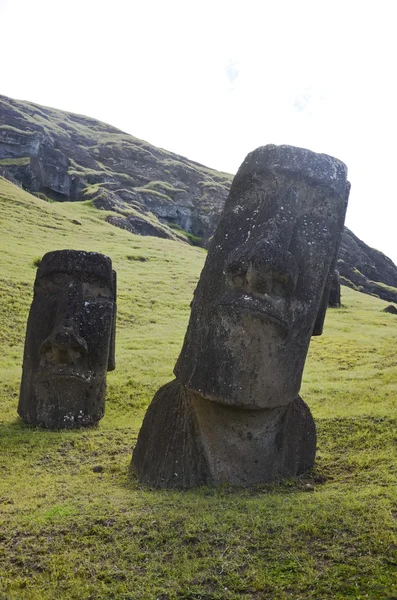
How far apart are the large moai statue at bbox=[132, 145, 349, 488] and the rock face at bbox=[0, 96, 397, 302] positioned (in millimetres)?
46567

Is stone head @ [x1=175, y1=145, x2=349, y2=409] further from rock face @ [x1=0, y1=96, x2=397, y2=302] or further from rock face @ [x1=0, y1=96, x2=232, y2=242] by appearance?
rock face @ [x1=0, y1=96, x2=232, y2=242]

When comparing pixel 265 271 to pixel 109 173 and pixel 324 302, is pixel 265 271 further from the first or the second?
pixel 109 173

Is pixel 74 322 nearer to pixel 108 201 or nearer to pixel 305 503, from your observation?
pixel 305 503

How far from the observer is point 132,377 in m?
12.5

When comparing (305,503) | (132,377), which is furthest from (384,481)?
(132,377)

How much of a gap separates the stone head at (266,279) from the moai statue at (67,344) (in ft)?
10.2

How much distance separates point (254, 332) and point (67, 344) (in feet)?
12.8

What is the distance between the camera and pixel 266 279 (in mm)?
5750

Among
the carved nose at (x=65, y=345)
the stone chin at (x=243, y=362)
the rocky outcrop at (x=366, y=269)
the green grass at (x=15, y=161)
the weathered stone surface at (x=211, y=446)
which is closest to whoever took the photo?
the stone chin at (x=243, y=362)

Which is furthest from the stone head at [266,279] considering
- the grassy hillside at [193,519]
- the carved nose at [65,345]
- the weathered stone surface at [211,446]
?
the carved nose at [65,345]

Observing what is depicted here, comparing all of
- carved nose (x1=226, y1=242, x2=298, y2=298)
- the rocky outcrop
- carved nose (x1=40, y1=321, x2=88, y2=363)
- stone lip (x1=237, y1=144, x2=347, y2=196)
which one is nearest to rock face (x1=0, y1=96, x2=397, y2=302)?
the rocky outcrop

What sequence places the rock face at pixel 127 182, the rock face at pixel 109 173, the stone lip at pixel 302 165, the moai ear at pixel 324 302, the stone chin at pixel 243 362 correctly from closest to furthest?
the stone chin at pixel 243 362, the stone lip at pixel 302 165, the moai ear at pixel 324 302, the rock face at pixel 127 182, the rock face at pixel 109 173

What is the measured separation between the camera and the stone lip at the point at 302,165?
6184mm

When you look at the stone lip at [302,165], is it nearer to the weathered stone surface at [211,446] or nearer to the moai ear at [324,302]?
the moai ear at [324,302]
